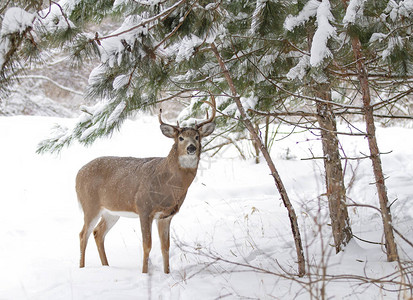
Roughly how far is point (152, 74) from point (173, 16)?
1.77 feet

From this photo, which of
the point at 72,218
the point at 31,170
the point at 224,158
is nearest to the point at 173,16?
the point at 72,218

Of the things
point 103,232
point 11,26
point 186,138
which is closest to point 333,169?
point 186,138

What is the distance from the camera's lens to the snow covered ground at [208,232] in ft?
12.7

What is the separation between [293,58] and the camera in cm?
490

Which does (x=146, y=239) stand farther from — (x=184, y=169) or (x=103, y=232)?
(x=103, y=232)

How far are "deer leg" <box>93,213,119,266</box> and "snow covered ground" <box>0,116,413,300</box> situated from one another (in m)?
0.25

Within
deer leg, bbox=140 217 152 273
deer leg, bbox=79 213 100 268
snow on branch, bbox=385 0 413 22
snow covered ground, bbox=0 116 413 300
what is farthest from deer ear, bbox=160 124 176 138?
snow on branch, bbox=385 0 413 22

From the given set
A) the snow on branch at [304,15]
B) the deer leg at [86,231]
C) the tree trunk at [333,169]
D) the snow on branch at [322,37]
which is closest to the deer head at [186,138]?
the tree trunk at [333,169]

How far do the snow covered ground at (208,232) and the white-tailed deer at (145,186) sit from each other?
42 centimetres

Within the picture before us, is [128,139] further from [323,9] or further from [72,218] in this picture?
[323,9]

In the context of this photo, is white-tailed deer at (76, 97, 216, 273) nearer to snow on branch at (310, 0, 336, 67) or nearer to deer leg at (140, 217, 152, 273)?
deer leg at (140, 217, 152, 273)

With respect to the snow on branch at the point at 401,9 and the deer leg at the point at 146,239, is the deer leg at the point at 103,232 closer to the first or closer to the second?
the deer leg at the point at 146,239

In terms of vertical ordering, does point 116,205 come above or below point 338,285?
above

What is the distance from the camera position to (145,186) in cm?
514
